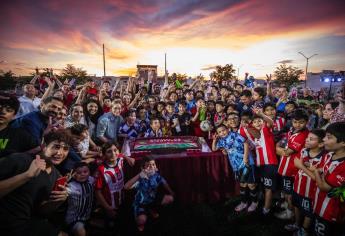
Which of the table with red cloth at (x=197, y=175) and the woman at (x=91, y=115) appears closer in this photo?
the table with red cloth at (x=197, y=175)

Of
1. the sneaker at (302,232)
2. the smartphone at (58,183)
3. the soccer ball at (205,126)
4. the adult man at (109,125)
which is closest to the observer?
the smartphone at (58,183)

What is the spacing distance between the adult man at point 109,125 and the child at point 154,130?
0.81 metres

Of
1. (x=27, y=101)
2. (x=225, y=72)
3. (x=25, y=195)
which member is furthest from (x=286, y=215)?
(x=225, y=72)

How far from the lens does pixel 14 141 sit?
266 centimetres

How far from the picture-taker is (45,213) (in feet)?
7.17

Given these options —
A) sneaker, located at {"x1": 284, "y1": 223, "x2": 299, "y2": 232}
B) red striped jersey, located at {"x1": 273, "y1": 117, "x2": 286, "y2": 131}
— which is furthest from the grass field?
red striped jersey, located at {"x1": 273, "y1": 117, "x2": 286, "y2": 131}

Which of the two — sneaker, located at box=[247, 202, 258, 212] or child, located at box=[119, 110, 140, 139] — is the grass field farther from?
child, located at box=[119, 110, 140, 139]

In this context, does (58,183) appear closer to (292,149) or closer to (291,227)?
(292,149)

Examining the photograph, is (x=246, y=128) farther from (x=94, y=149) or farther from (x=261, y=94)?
(x=94, y=149)

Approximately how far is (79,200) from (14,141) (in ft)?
3.92

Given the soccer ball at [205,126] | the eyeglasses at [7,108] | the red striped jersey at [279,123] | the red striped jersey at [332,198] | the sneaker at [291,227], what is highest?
the eyeglasses at [7,108]

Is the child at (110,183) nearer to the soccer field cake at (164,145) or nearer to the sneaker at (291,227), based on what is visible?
the soccer field cake at (164,145)

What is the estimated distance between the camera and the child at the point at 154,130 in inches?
209

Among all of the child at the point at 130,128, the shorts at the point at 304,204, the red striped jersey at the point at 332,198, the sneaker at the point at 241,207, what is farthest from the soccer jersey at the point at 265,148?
the child at the point at 130,128
